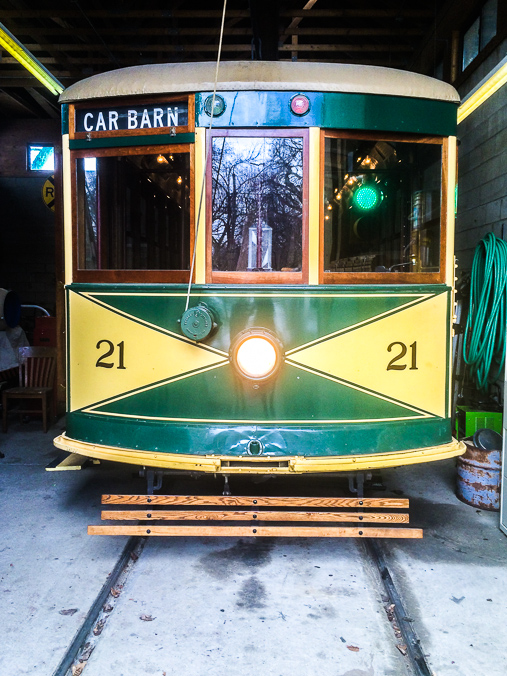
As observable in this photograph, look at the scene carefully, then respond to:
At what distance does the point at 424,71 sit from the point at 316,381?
6.12m

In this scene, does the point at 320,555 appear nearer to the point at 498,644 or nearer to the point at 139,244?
the point at 498,644

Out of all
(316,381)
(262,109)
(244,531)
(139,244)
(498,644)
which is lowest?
(498,644)

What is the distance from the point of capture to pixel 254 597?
293 centimetres

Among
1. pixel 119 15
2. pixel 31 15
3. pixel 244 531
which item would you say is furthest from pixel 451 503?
pixel 31 15

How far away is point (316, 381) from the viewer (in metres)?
3.09

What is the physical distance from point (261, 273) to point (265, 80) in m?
1.06

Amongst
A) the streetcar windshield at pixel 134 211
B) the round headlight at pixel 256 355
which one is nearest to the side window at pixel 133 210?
the streetcar windshield at pixel 134 211

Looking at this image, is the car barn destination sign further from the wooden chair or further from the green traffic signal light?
the wooden chair

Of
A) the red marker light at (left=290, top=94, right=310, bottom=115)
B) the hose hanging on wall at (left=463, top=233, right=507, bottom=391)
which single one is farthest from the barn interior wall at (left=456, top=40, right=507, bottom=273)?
the red marker light at (left=290, top=94, right=310, bottom=115)

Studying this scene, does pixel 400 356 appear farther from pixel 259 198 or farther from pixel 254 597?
pixel 254 597

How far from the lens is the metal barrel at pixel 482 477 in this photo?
413cm

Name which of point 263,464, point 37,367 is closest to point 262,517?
point 263,464

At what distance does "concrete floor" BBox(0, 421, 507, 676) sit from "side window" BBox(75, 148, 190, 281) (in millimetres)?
1802

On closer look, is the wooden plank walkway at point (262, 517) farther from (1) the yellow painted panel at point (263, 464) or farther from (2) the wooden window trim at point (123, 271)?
(2) the wooden window trim at point (123, 271)
